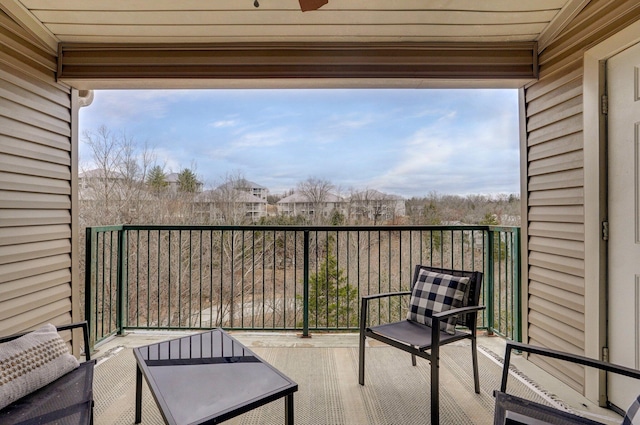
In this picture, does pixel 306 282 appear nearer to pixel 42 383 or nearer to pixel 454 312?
pixel 454 312

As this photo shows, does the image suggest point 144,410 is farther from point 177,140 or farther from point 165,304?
point 177,140

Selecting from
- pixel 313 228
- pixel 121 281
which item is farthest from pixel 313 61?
pixel 121 281

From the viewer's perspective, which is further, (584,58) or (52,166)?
(52,166)

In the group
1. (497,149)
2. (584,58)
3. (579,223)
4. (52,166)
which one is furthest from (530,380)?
(497,149)

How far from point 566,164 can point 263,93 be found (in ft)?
18.3

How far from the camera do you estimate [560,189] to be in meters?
2.18

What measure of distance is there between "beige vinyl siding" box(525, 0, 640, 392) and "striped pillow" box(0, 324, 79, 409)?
2.89 m

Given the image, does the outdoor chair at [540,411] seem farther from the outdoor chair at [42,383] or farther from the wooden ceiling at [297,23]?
the wooden ceiling at [297,23]

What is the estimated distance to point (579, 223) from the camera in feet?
6.66

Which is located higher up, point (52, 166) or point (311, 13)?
point (311, 13)

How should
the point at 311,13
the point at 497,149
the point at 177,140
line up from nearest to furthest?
the point at 311,13 < the point at 497,149 < the point at 177,140

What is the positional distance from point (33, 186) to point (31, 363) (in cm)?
127

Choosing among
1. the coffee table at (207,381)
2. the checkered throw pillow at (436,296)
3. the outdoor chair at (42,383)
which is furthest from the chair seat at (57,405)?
the checkered throw pillow at (436,296)

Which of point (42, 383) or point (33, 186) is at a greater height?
point (33, 186)
